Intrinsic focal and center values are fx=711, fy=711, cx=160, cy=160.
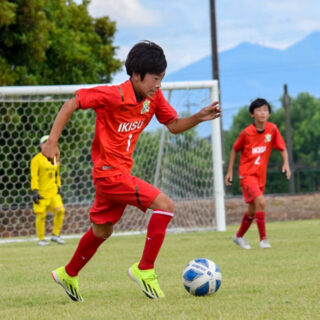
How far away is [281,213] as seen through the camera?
1850 cm

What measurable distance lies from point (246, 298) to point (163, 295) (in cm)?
58

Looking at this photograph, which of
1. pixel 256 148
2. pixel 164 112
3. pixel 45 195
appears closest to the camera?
pixel 164 112

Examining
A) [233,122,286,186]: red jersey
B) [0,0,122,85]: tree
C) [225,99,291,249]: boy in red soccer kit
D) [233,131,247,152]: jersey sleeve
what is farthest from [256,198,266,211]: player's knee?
[0,0,122,85]: tree

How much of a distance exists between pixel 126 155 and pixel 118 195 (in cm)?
31

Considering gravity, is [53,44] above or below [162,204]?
above

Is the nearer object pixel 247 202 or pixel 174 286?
pixel 174 286

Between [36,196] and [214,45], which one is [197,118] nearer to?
[36,196]

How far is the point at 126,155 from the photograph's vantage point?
16.8 feet

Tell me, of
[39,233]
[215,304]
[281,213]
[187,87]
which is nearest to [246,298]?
[215,304]

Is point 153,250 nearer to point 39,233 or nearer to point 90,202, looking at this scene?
point 39,233

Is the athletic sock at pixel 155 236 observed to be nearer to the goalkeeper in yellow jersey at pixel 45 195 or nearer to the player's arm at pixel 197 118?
the player's arm at pixel 197 118

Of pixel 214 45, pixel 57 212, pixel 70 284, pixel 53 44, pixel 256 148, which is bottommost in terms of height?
pixel 57 212

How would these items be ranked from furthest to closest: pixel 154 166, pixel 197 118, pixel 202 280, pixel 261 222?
pixel 154 166, pixel 261 222, pixel 197 118, pixel 202 280

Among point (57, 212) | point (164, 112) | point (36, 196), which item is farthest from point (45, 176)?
point (164, 112)
